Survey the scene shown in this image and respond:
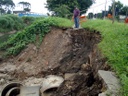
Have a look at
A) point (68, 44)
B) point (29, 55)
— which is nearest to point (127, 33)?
point (68, 44)


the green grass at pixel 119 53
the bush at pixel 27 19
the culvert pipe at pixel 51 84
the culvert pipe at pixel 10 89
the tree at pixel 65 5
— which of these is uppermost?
the tree at pixel 65 5

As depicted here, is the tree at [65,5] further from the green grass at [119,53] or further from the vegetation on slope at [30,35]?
the green grass at [119,53]

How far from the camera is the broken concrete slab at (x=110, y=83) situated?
176 inches

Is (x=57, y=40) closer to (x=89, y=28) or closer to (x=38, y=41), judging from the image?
(x=38, y=41)

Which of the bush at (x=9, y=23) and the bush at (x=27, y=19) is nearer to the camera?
the bush at (x=9, y=23)

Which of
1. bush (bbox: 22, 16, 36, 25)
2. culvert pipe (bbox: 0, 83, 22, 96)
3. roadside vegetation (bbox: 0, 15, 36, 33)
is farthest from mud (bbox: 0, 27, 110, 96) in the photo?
bush (bbox: 22, 16, 36, 25)

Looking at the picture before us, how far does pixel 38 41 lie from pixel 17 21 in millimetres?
9076

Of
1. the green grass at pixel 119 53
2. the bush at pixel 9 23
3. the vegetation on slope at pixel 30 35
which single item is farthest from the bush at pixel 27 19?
the green grass at pixel 119 53

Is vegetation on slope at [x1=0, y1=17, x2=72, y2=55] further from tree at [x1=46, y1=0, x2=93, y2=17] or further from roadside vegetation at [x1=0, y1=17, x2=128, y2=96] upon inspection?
tree at [x1=46, y1=0, x2=93, y2=17]

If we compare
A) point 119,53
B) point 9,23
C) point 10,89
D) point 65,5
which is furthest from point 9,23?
point 119,53

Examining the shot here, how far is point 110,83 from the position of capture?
4.87 m

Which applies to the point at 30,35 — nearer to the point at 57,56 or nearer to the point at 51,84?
the point at 57,56

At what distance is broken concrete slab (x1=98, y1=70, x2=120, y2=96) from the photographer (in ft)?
14.7

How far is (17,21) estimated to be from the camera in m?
22.8
